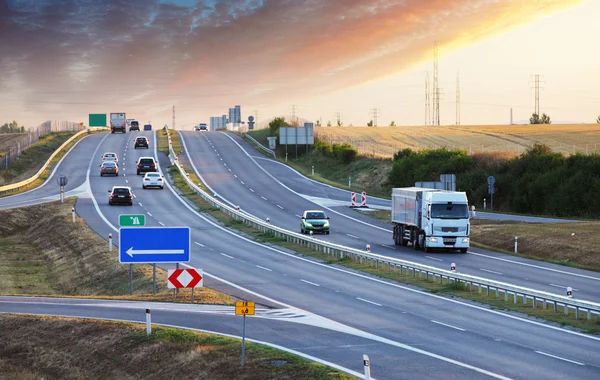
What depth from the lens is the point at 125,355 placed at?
2406 centimetres

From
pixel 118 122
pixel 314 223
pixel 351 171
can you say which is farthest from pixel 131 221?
pixel 118 122

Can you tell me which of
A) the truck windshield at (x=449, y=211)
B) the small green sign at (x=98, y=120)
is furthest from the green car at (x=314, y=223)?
the small green sign at (x=98, y=120)

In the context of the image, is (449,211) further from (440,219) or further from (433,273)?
(433,273)

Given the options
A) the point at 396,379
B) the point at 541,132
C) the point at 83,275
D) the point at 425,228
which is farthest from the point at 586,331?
the point at 541,132

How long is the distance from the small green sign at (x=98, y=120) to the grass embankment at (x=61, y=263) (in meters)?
104

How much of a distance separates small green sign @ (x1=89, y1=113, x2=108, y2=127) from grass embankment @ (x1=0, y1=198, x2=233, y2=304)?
104 m

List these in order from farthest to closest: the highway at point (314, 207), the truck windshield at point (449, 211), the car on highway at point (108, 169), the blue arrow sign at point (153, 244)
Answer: the car on highway at point (108, 169) < the truck windshield at point (449, 211) < the highway at point (314, 207) < the blue arrow sign at point (153, 244)

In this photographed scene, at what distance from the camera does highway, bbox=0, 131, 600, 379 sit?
2033 cm

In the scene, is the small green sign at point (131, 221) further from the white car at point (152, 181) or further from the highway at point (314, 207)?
the white car at point (152, 181)

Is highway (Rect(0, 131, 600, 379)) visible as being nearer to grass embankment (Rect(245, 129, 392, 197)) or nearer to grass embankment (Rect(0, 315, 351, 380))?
grass embankment (Rect(0, 315, 351, 380))

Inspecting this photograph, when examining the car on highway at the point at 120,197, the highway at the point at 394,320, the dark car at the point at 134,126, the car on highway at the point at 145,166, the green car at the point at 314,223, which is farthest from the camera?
the dark car at the point at 134,126

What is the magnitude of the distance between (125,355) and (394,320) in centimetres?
795

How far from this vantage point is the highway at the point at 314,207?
38.2 m

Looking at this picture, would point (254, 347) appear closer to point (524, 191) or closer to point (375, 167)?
point (524, 191)
